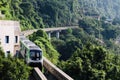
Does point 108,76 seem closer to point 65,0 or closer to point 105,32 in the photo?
point 105,32

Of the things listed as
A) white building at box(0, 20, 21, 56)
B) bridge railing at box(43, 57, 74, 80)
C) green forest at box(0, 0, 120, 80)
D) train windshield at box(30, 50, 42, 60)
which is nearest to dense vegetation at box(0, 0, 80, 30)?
green forest at box(0, 0, 120, 80)

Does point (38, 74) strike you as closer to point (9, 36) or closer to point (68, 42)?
point (9, 36)

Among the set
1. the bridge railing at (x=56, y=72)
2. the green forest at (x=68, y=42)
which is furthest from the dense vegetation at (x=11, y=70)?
the bridge railing at (x=56, y=72)

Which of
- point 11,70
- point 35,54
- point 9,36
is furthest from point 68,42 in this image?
point 11,70

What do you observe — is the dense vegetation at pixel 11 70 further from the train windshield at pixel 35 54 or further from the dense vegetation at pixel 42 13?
the dense vegetation at pixel 42 13

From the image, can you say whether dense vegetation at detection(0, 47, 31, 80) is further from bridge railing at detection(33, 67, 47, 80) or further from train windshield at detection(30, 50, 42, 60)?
train windshield at detection(30, 50, 42, 60)

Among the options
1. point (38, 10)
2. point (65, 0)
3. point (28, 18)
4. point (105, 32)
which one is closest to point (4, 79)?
point (28, 18)
